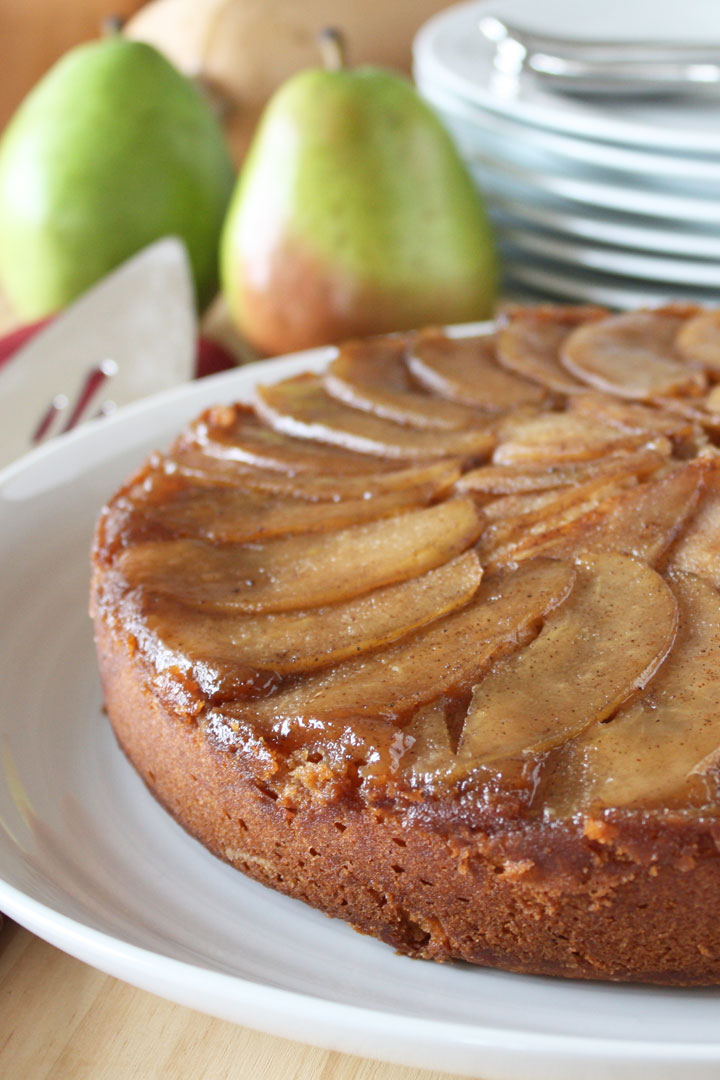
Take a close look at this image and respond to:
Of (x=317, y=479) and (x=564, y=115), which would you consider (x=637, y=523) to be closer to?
(x=317, y=479)

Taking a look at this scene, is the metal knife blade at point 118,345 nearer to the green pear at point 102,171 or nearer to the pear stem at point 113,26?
the green pear at point 102,171

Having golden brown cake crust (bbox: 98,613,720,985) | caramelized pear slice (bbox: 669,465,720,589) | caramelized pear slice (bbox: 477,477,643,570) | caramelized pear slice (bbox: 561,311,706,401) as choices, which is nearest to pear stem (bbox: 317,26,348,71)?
caramelized pear slice (bbox: 561,311,706,401)

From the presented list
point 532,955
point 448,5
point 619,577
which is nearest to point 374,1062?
point 532,955

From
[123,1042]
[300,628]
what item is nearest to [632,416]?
[300,628]

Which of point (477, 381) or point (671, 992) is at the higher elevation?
point (477, 381)

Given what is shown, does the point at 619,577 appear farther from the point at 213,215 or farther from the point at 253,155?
the point at 213,215

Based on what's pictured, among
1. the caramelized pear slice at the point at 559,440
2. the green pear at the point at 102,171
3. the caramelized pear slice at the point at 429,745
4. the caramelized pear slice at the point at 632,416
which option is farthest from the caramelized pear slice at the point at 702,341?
the green pear at the point at 102,171
